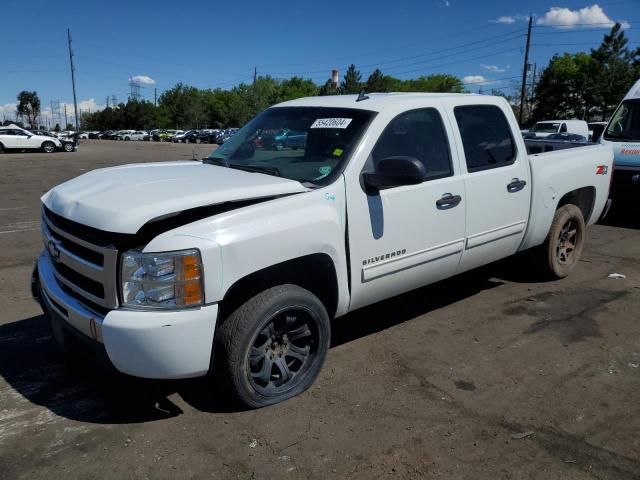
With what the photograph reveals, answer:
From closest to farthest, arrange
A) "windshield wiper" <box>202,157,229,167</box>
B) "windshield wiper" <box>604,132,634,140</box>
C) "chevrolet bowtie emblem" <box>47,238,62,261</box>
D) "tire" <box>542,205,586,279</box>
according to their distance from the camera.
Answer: "chevrolet bowtie emblem" <box>47,238,62,261</box>
"windshield wiper" <box>202,157,229,167</box>
"tire" <box>542,205,586,279</box>
"windshield wiper" <box>604,132,634,140</box>

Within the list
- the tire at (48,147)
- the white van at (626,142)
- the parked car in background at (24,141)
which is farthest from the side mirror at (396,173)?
the tire at (48,147)

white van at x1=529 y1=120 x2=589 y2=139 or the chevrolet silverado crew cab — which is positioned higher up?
white van at x1=529 y1=120 x2=589 y2=139

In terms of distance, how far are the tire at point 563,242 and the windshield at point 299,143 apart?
9.09 feet

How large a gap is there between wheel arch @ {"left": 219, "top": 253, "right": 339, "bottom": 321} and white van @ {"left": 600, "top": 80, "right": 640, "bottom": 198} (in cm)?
728

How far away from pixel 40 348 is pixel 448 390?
9.94 feet

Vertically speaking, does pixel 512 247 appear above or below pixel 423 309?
above

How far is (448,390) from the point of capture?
11.6 ft

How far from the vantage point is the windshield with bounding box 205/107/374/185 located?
11.9ft

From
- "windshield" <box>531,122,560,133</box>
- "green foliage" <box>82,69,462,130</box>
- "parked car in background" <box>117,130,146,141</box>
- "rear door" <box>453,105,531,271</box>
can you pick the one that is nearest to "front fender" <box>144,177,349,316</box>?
"rear door" <box>453,105,531,271</box>

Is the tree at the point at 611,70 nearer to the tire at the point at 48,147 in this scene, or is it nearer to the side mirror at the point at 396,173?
the tire at the point at 48,147

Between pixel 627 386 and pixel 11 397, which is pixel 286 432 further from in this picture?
pixel 627 386

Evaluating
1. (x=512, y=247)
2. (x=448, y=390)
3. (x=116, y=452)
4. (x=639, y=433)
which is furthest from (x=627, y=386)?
(x=116, y=452)

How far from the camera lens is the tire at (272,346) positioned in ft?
9.73

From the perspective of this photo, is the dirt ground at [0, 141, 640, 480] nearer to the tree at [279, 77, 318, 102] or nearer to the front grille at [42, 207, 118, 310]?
the front grille at [42, 207, 118, 310]
